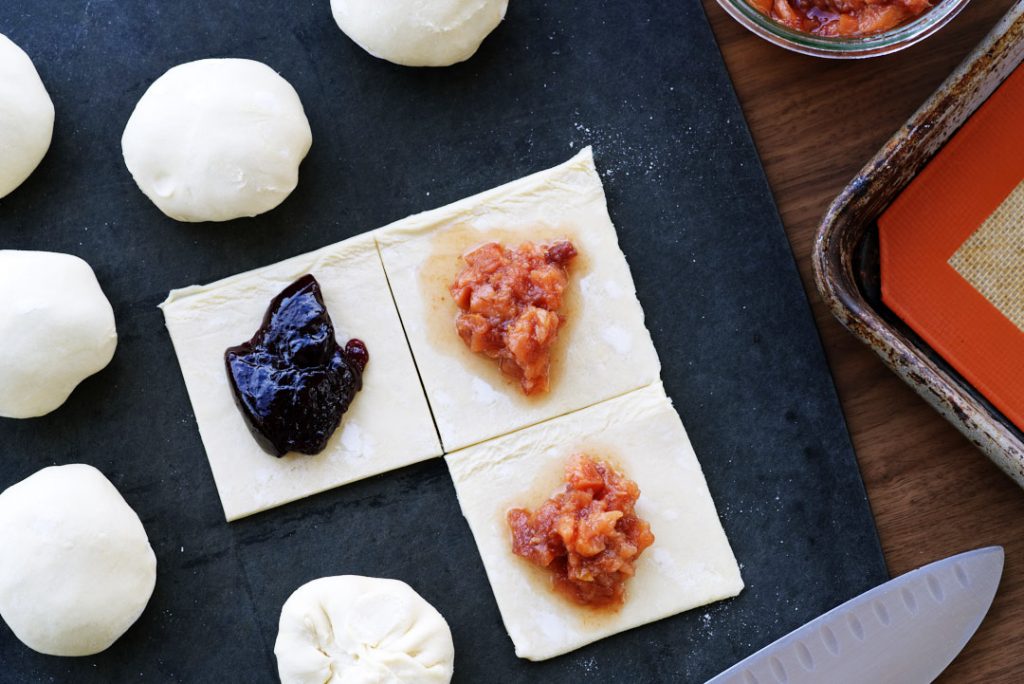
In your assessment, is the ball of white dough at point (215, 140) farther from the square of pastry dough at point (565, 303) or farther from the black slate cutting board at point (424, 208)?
the square of pastry dough at point (565, 303)

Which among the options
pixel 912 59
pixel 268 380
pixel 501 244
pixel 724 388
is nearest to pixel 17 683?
pixel 268 380

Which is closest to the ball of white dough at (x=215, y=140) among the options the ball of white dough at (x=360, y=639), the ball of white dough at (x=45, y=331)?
the ball of white dough at (x=45, y=331)

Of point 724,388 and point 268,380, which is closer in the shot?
point 268,380

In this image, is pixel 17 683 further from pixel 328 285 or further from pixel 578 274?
pixel 578 274

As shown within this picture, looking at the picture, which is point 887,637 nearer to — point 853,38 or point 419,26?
point 853,38

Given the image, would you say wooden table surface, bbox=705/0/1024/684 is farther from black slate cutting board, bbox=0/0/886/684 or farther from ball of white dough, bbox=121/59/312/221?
ball of white dough, bbox=121/59/312/221

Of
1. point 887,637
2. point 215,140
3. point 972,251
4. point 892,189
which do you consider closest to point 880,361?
point 972,251
